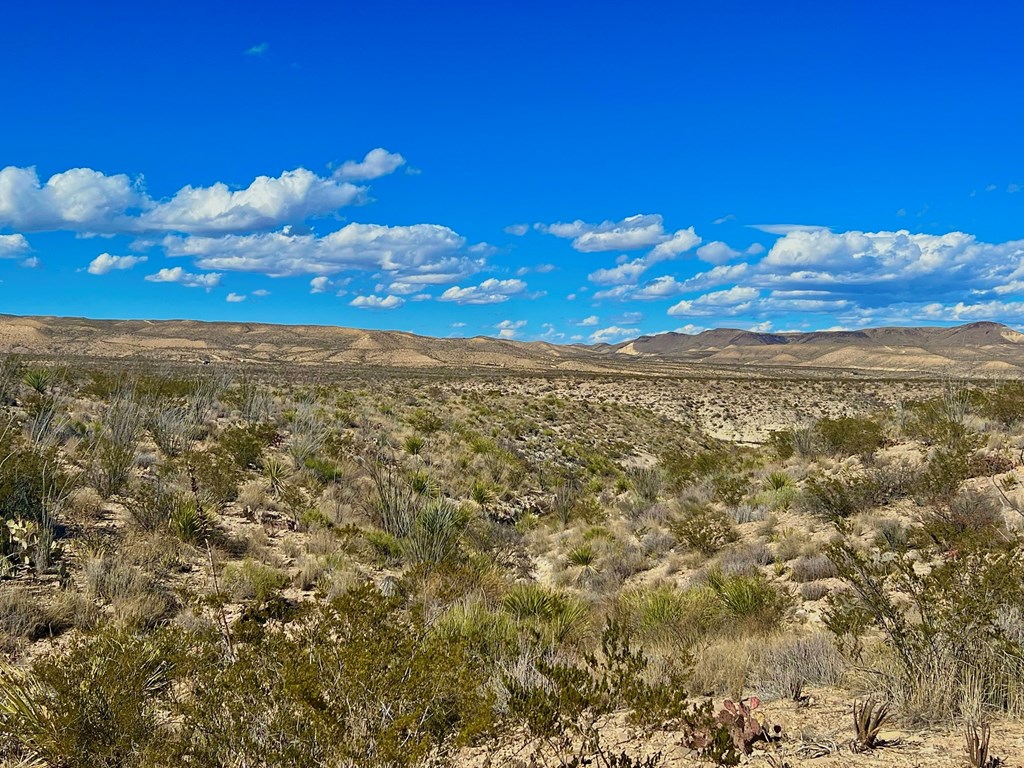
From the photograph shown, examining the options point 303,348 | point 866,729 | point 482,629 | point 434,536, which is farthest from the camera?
point 303,348

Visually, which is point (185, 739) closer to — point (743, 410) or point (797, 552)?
point (797, 552)

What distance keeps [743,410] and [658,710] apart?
3851 centimetres

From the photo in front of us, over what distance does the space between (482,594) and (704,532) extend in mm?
4895

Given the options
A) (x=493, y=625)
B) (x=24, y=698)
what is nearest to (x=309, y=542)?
(x=493, y=625)

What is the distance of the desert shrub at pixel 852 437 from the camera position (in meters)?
15.6

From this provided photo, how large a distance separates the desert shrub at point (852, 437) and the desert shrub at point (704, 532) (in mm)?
5493

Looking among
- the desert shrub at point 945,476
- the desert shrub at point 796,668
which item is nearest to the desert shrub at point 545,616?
the desert shrub at point 796,668

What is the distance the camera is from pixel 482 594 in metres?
7.45

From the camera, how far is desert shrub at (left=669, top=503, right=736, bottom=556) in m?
10.5

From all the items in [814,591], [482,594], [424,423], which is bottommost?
[814,591]

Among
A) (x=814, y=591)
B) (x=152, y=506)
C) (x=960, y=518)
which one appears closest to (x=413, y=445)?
(x=152, y=506)

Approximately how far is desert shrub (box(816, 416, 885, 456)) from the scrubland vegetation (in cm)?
13

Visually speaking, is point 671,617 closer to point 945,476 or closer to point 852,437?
point 945,476

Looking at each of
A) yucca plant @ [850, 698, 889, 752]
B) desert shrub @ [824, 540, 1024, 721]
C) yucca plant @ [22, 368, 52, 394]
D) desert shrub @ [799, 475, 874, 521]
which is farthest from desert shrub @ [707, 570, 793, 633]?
yucca plant @ [22, 368, 52, 394]
